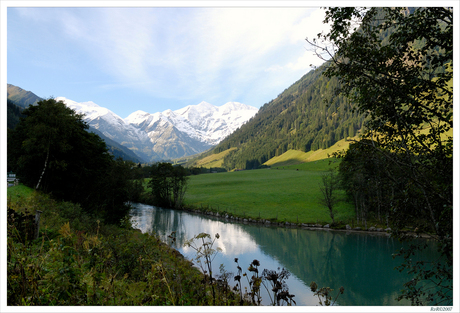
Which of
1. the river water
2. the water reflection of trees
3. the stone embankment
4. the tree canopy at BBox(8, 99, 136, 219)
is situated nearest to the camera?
the river water

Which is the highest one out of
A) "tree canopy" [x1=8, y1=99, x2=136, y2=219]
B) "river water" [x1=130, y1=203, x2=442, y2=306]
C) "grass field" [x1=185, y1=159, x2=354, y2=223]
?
"tree canopy" [x1=8, y1=99, x2=136, y2=219]

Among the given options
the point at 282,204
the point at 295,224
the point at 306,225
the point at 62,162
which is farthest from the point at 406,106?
the point at 282,204

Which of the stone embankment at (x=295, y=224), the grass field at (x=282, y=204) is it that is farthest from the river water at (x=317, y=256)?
the grass field at (x=282, y=204)

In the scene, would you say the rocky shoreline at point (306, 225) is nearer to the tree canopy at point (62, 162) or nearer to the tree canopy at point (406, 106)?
the tree canopy at point (62, 162)

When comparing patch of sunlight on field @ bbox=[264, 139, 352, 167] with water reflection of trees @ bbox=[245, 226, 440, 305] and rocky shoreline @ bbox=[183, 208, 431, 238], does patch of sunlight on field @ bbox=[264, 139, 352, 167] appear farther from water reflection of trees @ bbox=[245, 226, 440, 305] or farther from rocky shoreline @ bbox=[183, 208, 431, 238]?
water reflection of trees @ bbox=[245, 226, 440, 305]

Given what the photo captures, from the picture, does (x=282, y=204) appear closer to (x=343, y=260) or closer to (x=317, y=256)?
(x=317, y=256)

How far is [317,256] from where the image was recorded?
23.3 metres

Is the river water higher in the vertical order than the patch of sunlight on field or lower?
lower

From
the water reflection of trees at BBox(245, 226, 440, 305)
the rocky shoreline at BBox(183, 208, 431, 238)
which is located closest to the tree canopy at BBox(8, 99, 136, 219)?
the water reflection of trees at BBox(245, 226, 440, 305)

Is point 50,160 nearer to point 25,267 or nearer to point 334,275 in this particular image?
point 25,267

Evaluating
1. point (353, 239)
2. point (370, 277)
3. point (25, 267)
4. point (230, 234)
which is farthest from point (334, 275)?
point (25, 267)

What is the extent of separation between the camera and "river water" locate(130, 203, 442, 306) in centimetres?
1620

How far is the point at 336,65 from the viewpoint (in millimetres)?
5102

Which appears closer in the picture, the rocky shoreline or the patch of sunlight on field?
the rocky shoreline
